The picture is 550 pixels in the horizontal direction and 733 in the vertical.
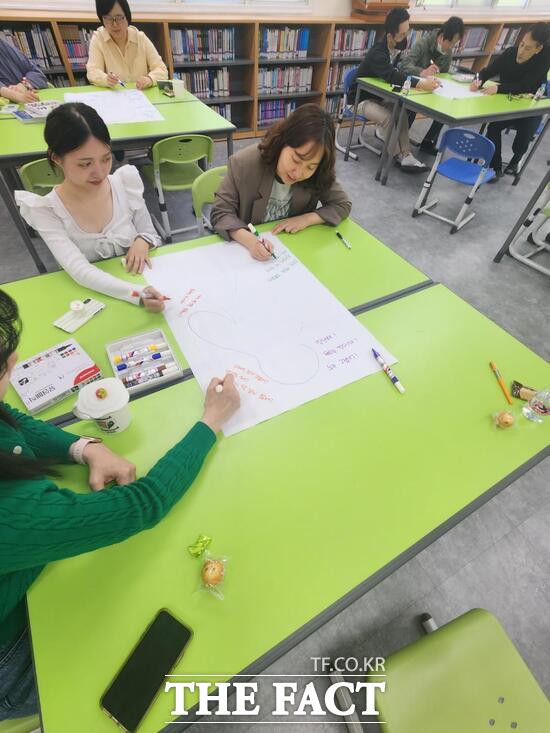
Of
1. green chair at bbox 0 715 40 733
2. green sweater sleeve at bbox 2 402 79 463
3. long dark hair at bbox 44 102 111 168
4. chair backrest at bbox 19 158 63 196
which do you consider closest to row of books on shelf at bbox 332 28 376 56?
chair backrest at bbox 19 158 63 196

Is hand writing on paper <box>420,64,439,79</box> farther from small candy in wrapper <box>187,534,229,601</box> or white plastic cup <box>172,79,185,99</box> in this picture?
small candy in wrapper <box>187,534,229,601</box>

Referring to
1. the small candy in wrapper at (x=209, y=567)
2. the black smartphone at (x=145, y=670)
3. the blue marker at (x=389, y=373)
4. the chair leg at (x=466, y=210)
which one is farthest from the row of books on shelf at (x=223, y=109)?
the black smartphone at (x=145, y=670)

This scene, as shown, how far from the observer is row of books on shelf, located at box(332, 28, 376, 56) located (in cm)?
427

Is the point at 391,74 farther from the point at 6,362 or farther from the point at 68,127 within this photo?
the point at 6,362

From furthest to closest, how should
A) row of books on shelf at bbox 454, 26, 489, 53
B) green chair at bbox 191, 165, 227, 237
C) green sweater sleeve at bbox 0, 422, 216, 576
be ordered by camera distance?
row of books on shelf at bbox 454, 26, 489, 53
green chair at bbox 191, 165, 227, 237
green sweater sleeve at bbox 0, 422, 216, 576

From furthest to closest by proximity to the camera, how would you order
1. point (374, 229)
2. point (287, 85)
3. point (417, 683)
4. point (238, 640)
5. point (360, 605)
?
point (287, 85), point (374, 229), point (360, 605), point (417, 683), point (238, 640)

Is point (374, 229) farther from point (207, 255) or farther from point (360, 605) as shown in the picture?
point (360, 605)

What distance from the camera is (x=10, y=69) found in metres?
2.79

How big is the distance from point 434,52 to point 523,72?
36.2 inches

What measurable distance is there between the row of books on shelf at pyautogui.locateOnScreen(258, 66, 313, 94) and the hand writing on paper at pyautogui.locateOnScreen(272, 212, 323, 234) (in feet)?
11.9

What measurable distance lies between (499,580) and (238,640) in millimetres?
1351

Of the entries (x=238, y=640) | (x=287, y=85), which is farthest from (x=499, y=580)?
(x=287, y=85)

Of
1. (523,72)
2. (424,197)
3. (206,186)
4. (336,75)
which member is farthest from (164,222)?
(523,72)

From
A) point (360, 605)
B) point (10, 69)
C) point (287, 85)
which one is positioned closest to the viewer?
point (360, 605)
